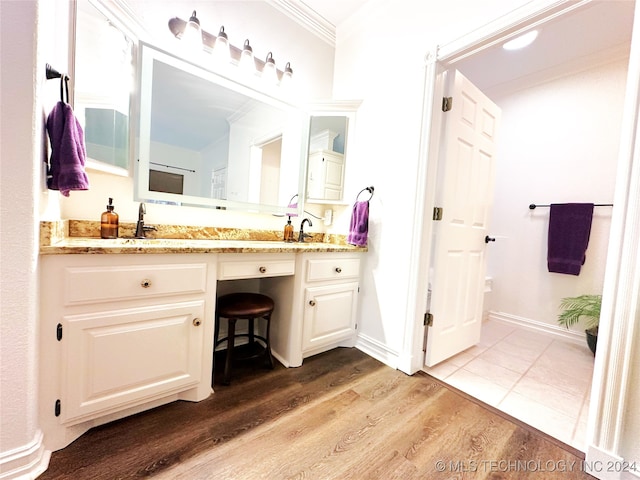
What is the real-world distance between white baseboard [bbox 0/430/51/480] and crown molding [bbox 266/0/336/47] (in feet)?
9.25

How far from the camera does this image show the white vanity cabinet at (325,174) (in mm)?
2236

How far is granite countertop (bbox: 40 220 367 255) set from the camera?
37.7 inches

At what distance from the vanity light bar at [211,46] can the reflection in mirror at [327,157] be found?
399mm

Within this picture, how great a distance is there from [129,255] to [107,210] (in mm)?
525

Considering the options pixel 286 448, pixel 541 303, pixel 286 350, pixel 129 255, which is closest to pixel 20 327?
pixel 129 255

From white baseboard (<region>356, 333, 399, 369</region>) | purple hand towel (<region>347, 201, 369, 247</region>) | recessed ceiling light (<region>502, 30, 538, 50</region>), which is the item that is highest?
recessed ceiling light (<region>502, 30, 538, 50</region>)

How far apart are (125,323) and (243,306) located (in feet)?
1.91

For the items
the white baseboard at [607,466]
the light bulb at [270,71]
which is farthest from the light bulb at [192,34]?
the white baseboard at [607,466]

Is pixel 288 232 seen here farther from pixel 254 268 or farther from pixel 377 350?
pixel 377 350

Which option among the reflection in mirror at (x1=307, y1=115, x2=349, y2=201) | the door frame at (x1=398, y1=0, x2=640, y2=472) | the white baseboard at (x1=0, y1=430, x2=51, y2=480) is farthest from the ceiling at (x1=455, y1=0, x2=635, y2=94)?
the white baseboard at (x1=0, y1=430, x2=51, y2=480)

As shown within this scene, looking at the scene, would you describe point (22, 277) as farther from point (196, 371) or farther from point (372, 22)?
point (372, 22)

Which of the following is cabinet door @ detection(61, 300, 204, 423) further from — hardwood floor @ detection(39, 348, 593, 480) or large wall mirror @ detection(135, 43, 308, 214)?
large wall mirror @ detection(135, 43, 308, 214)

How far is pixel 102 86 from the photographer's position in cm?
134

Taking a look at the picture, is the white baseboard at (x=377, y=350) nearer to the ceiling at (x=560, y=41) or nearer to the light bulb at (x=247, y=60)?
the ceiling at (x=560, y=41)
